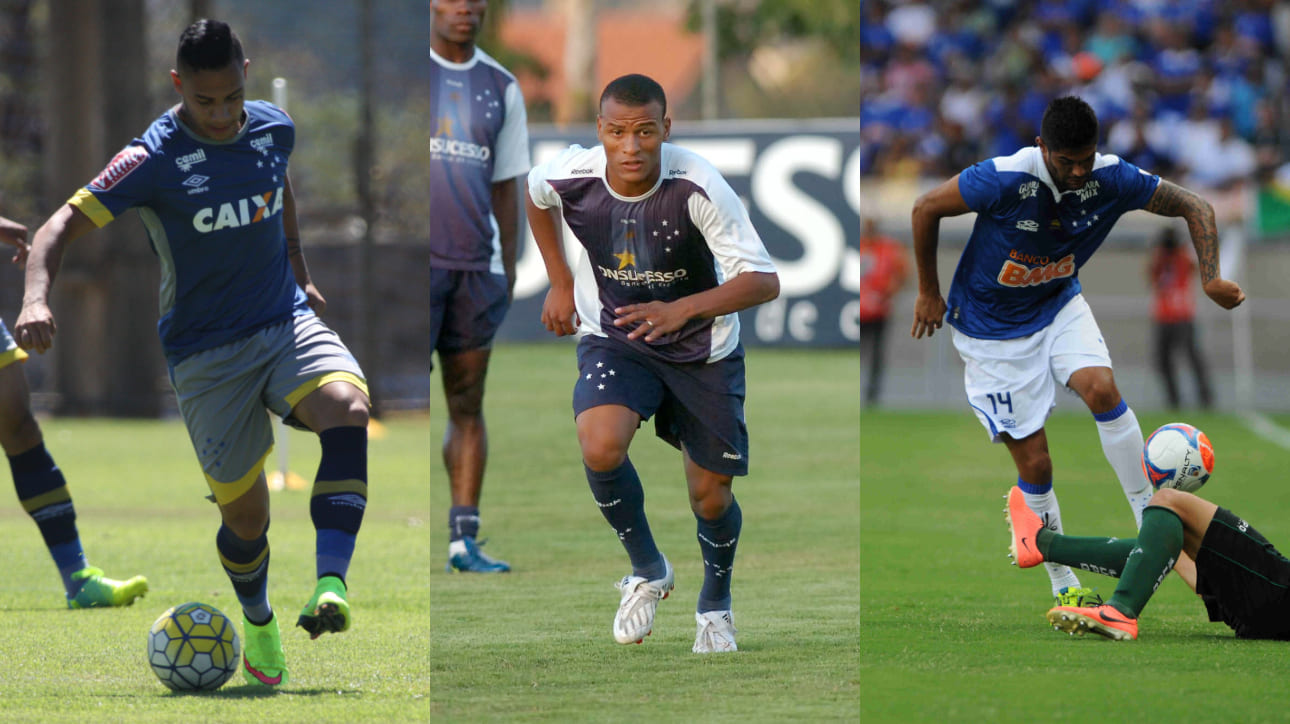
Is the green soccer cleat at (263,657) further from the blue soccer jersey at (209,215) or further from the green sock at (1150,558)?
the green sock at (1150,558)

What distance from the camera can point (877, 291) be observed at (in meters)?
19.2

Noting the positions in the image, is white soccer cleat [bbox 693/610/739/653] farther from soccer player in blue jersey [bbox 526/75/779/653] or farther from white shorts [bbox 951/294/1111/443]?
white shorts [bbox 951/294/1111/443]

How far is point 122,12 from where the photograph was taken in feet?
61.9

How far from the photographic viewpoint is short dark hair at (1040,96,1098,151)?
6.54 metres

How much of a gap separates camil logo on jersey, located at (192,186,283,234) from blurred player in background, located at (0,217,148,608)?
7.35 feet

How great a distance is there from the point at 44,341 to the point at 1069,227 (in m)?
→ 4.05

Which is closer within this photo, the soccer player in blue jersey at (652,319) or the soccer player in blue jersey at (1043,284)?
the soccer player in blue jersey at (652,319)

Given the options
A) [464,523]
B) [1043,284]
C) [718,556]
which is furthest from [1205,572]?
[464,523]

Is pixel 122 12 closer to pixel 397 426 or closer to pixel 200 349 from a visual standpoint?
pixel 397 426

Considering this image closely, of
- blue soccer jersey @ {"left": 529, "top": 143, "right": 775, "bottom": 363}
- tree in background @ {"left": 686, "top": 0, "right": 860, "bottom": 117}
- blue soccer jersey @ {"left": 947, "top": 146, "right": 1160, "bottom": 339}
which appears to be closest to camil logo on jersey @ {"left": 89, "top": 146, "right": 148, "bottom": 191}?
blue soccer jersey @ {"left": 529, "top": 143, "right": 775, "bottom": 363}

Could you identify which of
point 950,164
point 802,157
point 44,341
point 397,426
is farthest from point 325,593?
point 950,164

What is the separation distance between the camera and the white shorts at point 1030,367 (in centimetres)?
695

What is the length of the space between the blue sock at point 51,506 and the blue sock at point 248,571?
201cm

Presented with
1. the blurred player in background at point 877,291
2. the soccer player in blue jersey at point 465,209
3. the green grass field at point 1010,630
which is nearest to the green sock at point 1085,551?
the green grass field at point 1010,630
